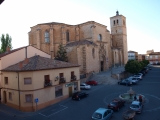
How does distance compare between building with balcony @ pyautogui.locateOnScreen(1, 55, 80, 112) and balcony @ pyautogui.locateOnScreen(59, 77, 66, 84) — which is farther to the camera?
balcony @ pyautogui.locateOnScreen(59, 77, 66, 84)

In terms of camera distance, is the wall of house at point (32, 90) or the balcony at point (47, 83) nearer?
the wall of house at point (32, 90)

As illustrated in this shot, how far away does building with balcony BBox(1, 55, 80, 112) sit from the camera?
62.1 feet

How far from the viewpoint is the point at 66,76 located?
2405cm

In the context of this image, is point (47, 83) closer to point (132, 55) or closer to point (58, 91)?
point (58, 91)

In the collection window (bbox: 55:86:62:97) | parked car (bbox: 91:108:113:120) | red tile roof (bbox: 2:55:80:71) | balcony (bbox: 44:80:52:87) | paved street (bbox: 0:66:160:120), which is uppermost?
red tile roof (bbox: 2:55:80:71)

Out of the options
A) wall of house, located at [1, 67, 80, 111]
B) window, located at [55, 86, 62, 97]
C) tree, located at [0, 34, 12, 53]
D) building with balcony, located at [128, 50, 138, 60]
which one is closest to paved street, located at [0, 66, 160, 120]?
wall of house, located at [1, 67, 80, 111]

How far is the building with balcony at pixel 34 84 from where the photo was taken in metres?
18.9

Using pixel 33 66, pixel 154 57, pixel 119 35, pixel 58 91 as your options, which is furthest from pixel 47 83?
pixel 154 57

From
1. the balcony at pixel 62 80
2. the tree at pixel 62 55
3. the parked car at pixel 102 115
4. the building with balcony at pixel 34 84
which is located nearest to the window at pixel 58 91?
the building with balcony at pixel 34 84

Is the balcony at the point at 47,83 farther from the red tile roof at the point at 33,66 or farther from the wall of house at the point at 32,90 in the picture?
the red tile roof at the point at 33,66

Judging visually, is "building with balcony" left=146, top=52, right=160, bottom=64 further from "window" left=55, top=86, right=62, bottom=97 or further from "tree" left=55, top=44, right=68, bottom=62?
"window" left=55, top=86, right=62, bottom=97

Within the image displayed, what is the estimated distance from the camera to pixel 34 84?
62.2ft

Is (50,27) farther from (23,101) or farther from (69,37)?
(23,101)

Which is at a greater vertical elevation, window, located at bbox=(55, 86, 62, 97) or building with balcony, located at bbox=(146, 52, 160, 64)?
building with balcony, located at bbox=(146, 52, 160, 64)
